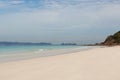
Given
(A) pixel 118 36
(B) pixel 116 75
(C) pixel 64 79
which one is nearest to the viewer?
(C) pixel 64 79

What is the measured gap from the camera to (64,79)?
22.4 feet

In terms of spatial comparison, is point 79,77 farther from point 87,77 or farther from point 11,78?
point 11,78

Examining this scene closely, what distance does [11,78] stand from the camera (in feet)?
23.1

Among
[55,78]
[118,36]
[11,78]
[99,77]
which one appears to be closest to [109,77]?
[99,77]

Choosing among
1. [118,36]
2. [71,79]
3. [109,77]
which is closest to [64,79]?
[71,79]

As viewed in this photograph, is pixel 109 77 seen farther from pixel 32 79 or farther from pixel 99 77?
pixel 32 79

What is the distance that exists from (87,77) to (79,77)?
8.1 inches

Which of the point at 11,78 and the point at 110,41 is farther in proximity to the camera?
the point at 110,41

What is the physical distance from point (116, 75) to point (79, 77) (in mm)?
1006

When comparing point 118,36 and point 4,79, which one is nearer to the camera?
point 4,79

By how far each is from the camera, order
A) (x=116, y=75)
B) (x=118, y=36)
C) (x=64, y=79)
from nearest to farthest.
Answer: (x=64, y=79)
(x=116, y=75)
(x=118, y=36)

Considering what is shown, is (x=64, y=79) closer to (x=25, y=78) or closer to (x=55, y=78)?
(x=55, y=78)

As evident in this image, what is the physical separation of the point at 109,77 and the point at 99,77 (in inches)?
9.9

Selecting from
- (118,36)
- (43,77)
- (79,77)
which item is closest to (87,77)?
(79,77)
